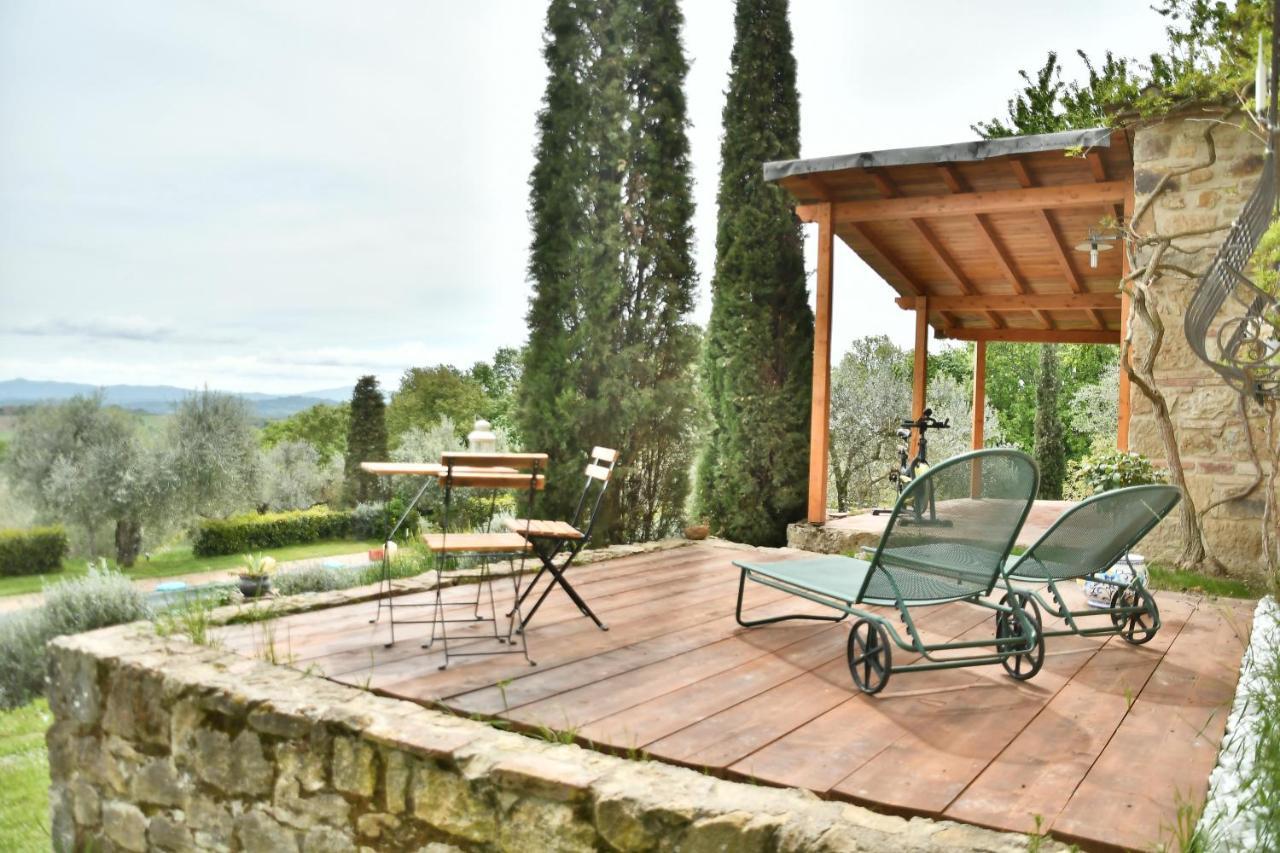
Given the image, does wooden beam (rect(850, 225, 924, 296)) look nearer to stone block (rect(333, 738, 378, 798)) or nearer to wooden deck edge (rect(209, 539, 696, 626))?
wooden deck edge (rect(209, 539, 696, 626))

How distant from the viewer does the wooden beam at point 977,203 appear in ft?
20.7

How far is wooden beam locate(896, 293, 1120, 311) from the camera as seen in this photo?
957 cm

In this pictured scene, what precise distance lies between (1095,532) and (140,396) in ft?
43.9

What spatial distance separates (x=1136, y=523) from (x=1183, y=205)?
123 inches

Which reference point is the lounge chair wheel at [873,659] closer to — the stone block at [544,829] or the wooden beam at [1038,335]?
the stone block at [544,829]

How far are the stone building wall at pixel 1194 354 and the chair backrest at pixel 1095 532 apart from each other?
96.9 inches

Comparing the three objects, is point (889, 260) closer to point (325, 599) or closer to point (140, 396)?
point (325, 599)

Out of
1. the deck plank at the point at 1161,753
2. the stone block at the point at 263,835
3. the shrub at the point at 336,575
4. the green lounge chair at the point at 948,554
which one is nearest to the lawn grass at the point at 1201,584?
the deck plank at the point at 1161,753

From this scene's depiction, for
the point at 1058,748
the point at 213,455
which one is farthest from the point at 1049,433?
the point at 1058,748

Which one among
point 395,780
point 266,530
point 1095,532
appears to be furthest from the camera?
point 266,530

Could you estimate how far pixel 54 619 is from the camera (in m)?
5.66

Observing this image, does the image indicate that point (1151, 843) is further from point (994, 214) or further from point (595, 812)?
point (994, 214)

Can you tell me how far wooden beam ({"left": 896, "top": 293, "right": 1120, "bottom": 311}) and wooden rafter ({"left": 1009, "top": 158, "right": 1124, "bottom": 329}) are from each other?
0.65ft

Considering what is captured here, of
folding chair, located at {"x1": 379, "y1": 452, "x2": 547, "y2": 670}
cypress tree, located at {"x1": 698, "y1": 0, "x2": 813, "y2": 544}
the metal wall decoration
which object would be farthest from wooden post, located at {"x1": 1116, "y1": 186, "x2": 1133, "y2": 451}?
folding chair, located at {"x1": 379, "y1": 452, "x2": 547, "y2": 670}
